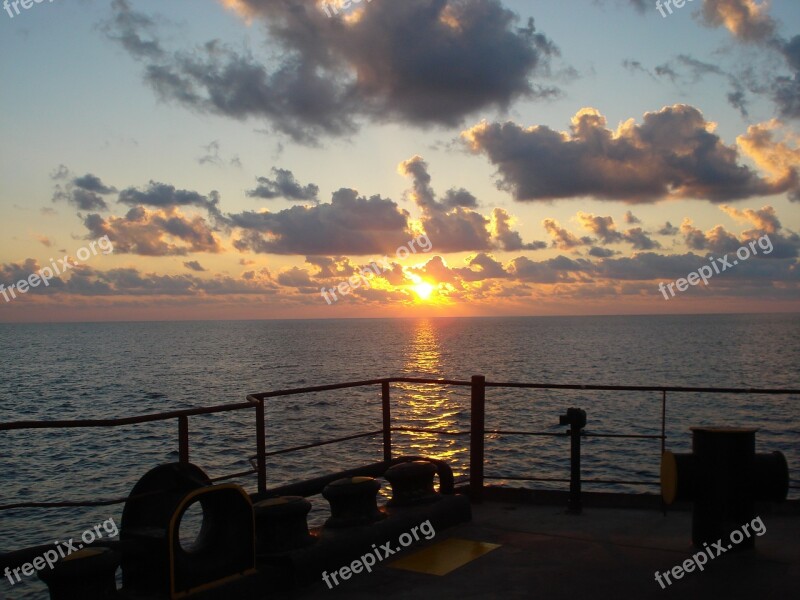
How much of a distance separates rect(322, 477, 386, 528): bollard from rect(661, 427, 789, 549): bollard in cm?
271

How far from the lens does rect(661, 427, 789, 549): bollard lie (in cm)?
664

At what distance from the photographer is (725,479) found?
6.65 metres

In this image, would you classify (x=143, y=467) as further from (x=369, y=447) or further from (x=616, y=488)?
(x=616, y=488)

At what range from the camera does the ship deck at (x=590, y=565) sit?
5.84m

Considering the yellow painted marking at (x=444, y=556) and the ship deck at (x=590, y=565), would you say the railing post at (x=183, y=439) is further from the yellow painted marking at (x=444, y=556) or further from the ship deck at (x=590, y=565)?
the yellow painted marking at (x=444, y=556)

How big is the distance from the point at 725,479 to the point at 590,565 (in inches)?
56.6

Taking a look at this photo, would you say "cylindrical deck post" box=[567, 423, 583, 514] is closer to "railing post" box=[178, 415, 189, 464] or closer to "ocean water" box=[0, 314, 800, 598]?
"railing post" box=[178, 415, 189, 464]

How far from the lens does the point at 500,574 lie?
20.5 ft

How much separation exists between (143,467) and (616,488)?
64.3 feet

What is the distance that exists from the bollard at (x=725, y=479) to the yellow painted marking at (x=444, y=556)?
5.91 ft

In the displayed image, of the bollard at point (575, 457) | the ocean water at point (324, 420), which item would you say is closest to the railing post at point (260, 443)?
the bollard at point (575, 457)

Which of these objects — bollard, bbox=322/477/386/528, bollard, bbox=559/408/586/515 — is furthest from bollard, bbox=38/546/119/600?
bollard, bbox=559/408/586/515

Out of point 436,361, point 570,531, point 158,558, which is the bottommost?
point 436,361

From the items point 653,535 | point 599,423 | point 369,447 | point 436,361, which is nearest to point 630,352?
point 436,361
